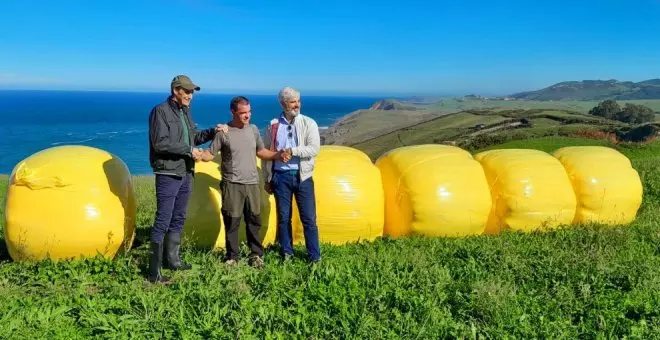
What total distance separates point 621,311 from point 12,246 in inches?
268

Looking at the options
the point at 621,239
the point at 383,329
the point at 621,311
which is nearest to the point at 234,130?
the point at 383,329

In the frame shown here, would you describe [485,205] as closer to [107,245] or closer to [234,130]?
[234,130]

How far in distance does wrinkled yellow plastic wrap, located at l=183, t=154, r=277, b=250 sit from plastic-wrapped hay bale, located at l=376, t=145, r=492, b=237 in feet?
6.19

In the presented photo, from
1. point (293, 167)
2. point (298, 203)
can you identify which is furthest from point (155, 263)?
point (293, 167)

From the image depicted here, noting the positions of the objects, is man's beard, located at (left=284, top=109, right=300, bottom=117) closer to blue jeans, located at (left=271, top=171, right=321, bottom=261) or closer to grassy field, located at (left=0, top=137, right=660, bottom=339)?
blue jeans, located at (left=271, top=171, right=321, bottom=261)

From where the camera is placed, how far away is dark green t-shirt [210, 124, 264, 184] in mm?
6262

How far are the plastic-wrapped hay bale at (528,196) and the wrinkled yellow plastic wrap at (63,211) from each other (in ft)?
17.6

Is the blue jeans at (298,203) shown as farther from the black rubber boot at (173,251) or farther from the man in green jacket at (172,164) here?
the black rubber boot at (173,251)

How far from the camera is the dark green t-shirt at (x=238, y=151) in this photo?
6262 mm

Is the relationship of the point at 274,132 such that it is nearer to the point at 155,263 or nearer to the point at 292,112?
the point at 292,112

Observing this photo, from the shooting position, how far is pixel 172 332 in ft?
15.0

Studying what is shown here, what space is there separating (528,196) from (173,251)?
16.9ft

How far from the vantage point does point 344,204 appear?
7434 millimetres

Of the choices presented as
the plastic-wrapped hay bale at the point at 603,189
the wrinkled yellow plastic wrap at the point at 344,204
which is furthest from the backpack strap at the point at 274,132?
the plastic-wrapped hay bale at the point at 603,189
